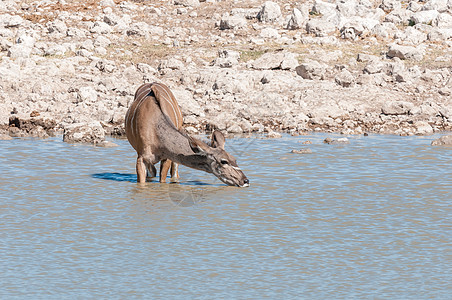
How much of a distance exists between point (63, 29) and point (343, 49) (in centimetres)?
1007

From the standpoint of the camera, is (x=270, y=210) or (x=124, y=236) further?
(x=270, y=210)

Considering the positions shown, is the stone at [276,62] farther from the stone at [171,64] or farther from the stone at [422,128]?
the stone at [422,128]

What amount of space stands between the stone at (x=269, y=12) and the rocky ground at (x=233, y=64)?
4 cm

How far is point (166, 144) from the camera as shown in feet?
39.8

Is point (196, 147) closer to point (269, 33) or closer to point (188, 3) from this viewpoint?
point (269, 33)

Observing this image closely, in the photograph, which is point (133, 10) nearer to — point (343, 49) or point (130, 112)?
point (343, 49)

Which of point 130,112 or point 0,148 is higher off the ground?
point 130,112

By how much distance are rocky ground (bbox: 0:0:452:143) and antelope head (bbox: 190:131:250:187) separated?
19.9 feet

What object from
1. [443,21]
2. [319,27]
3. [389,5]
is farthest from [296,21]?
[443,21]

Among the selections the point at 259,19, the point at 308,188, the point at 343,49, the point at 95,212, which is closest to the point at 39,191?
the point at 95,212

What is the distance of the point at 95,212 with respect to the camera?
10555 mm

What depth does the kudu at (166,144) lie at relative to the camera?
464 inches

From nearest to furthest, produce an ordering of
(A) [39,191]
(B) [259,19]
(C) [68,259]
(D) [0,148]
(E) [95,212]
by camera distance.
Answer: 1. (C) [68,259]
2. (E) [95,212]
3. (A) [39,191]
4. (D) [0,148]
5. (B) [259,19]

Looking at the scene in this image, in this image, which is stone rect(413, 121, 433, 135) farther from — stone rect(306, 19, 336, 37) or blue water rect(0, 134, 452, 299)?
stone rect(306, 19, 336, 37)
